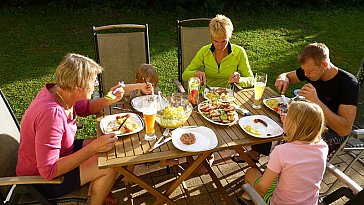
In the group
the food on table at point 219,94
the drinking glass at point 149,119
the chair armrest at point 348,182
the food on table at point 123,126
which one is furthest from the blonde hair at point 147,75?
the chair armrest at point 348,182

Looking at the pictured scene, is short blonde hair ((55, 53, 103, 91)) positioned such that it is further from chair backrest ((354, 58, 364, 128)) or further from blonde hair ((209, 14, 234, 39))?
chair backrest ((354, 58, 364, 128))

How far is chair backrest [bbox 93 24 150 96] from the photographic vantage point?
12.2ft

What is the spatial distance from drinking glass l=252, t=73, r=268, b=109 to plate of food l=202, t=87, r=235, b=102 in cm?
21

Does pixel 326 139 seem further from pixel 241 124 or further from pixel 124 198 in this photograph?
pixel 124 198

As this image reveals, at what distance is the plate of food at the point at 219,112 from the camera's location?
246cm

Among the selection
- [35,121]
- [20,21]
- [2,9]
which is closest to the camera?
[35,121]

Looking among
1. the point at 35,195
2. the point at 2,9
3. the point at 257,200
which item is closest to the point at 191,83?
the point at 257,200

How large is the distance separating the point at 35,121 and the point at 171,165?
155 centimetres

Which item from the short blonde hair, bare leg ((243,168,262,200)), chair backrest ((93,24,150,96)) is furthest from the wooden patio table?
chair backrest ((93,24,150,96))

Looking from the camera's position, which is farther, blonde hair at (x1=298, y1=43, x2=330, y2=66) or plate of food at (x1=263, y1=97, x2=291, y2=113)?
plate of food at (x1=263, y1=97, x2=291, y2=113)

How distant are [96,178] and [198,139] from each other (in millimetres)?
794

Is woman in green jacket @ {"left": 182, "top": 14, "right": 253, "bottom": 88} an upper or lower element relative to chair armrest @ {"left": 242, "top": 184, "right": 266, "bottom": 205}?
upper

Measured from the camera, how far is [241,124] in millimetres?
2426

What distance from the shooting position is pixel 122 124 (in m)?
2.39
